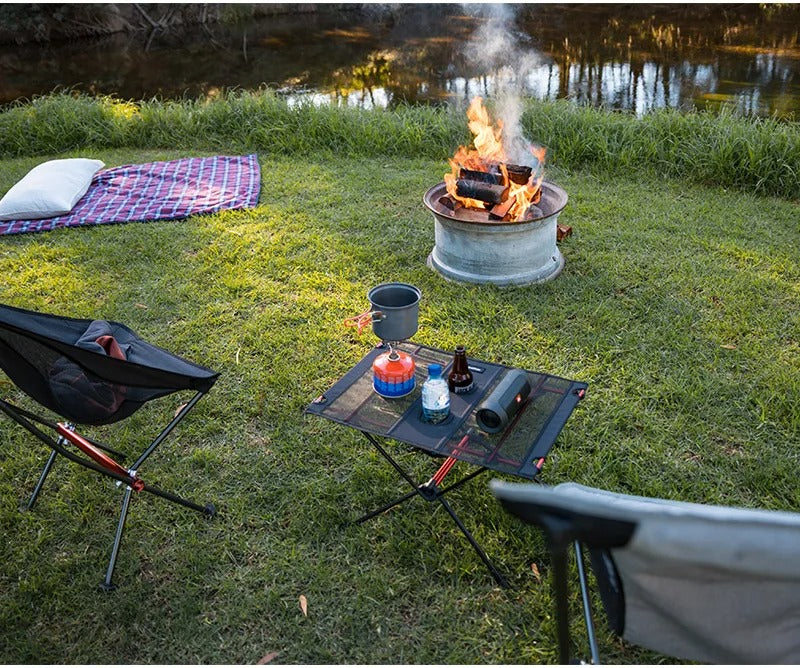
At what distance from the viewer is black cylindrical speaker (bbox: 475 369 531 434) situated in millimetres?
2016

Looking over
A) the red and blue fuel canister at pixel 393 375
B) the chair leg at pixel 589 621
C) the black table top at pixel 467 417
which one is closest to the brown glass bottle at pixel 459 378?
the black table top at pixel 467 417

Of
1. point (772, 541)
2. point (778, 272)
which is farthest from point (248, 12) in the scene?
point (772, 541)

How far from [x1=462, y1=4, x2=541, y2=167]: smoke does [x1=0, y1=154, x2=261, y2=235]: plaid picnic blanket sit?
1.97 metres

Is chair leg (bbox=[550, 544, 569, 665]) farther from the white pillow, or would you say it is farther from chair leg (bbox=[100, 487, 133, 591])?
the white pillow

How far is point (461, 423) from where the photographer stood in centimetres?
208

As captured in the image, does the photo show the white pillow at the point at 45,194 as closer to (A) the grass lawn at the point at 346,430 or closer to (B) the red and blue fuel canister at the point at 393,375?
(A) the grass lawn at the point at 346,430

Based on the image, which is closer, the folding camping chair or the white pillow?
the folding camping chair

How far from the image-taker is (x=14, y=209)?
15.5 ft

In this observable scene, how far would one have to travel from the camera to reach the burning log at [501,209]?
3.60m

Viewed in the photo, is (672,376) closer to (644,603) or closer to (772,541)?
(644,603)

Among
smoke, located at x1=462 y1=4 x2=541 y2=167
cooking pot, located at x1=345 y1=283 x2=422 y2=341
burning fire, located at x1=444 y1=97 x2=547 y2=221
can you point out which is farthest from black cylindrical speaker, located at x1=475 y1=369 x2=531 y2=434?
smoke, located at x1=462 y1=4 x2=541 y2=167

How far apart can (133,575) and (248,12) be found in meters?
14.2

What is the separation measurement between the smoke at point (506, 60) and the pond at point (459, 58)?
0.14ft

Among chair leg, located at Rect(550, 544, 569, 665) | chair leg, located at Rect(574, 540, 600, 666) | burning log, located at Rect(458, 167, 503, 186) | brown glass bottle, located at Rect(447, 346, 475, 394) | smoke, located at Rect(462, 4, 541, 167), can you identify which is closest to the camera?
chair leg, located at Rect(550, 544, 569, 665)
